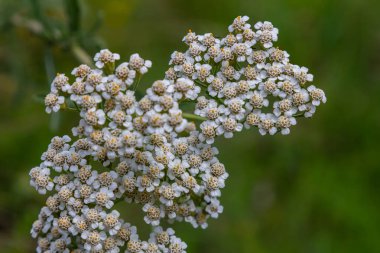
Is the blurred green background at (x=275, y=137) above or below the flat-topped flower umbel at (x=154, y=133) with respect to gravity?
above

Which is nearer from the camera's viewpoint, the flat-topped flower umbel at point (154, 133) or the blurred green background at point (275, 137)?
the flat-topped flower umbel at point (154, 133)

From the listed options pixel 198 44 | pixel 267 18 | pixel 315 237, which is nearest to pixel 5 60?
pixel 267 18

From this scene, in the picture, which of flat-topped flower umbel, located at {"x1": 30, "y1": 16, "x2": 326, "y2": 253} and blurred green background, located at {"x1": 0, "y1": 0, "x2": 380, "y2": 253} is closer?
flat-topped flower umbel, located at {"x1": 30, "y1": 16, "x2": 326, "y2": 253}

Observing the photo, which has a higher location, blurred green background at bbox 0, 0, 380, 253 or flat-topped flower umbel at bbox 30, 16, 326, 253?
blurred green background at bbox 0, 0, 380, 253

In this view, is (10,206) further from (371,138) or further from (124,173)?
(371,138)
